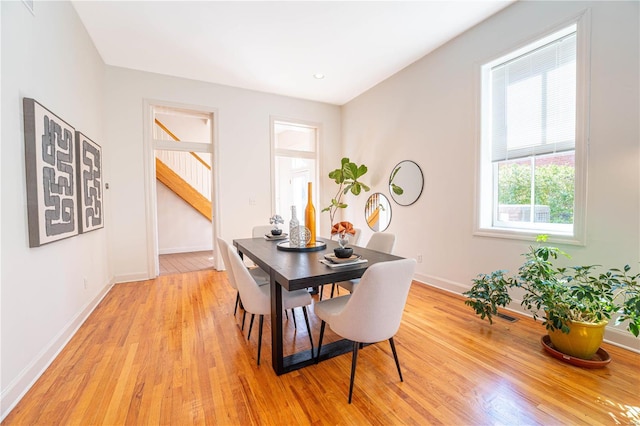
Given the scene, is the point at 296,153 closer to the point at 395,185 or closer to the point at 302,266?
the point at 395,185

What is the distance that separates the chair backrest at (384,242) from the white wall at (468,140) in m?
1.20

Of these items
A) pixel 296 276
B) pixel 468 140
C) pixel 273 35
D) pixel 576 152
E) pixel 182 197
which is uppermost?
pixel 273 35

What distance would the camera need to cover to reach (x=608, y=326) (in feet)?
7.04

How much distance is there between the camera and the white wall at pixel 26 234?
5.09 feet

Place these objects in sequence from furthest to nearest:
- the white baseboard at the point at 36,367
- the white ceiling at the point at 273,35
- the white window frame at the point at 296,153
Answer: the white window frame at the point at 296,153 < the white ceiling at the point at 273,35 < the white baseboard at the point at 36,367

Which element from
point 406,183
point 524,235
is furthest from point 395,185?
point 524,235

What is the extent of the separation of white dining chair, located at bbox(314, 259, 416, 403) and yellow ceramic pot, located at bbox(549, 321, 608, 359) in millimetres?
1343

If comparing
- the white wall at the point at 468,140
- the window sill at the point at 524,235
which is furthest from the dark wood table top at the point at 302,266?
the white wall at the point at 468,140

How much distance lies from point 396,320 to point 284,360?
875 millimetres

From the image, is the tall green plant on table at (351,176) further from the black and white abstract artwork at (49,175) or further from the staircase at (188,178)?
the black and white abstract artwork at (49,175)

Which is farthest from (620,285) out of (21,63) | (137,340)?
(21,63)

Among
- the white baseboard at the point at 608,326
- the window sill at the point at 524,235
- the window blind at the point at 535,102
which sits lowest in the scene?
the white baseboard at the point at 608,326

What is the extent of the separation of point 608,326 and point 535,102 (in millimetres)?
2058

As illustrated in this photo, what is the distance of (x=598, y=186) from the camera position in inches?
84.7
